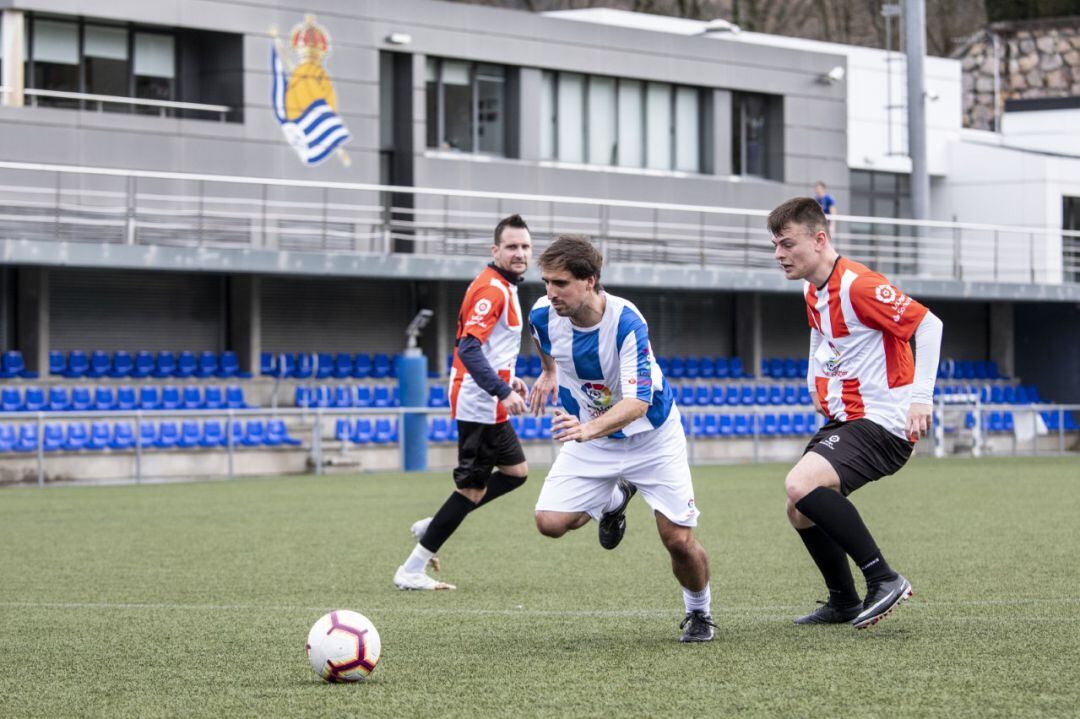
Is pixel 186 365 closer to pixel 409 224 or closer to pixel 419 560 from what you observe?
pixel 409 224

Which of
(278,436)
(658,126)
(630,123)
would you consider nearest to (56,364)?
(278,436)

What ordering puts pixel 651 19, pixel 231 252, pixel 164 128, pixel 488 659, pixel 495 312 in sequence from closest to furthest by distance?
pixel 488 659
pixel 495 312
pixel 231 252
pixel 164 128
pixel 651 19

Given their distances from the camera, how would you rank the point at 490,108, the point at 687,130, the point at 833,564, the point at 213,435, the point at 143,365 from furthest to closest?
the point at 687,130 < the point at 490,108 < the point at 143,365 < the point at 213,435 < the point at 833,564

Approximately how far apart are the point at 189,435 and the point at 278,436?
1.59 metres

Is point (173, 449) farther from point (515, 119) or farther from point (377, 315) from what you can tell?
point (515, 119)

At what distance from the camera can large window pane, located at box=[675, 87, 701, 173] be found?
34812 millimetres

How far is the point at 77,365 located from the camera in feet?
83.3

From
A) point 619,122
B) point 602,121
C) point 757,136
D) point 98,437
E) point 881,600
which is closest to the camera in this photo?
point 881,600

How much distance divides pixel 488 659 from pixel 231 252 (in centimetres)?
1939

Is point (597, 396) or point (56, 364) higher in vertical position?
point (56, 364)

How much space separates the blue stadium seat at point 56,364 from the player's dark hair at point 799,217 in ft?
66.4

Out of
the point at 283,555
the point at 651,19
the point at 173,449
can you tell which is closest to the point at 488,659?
the point at 283,555

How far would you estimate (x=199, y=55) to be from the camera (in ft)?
94.7

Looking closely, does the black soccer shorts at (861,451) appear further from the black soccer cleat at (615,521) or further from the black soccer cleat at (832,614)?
the black soccer cleat at (615,521)
